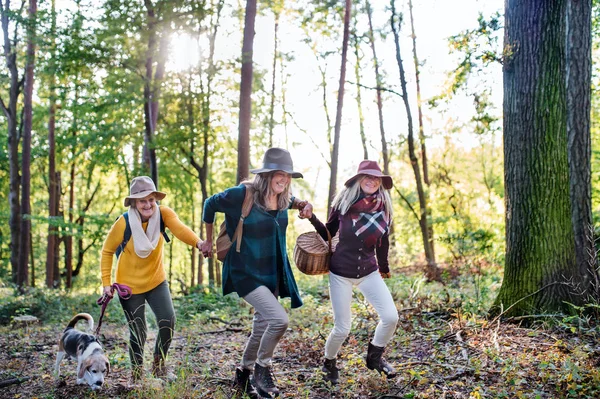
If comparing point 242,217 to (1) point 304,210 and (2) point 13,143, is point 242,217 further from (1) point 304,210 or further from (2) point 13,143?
(2) point 13,143

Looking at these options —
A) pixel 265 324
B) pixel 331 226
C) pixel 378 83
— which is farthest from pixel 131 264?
pixel 378 83

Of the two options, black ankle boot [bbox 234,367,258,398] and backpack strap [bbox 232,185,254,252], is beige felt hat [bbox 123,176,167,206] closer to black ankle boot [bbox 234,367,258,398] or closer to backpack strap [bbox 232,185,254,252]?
backpack strap [bbox 232,185,254,252]

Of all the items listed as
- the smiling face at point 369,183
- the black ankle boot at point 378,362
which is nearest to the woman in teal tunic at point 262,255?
the smiling face at point 369,183

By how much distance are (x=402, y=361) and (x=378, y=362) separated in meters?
0.70

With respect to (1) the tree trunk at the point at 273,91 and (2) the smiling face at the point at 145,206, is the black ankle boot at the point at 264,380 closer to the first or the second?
(2) the smiling face at the point at 145,206

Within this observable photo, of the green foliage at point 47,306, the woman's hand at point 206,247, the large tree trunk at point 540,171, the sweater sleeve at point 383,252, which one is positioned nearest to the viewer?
the woman's hand at point 206,247

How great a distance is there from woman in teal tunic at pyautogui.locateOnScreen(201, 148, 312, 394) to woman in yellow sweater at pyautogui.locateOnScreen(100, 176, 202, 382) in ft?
2.18

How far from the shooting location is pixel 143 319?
5.39m

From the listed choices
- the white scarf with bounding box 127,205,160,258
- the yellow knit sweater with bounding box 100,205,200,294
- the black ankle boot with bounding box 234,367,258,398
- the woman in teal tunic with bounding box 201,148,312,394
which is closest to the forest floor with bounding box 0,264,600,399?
the black ankle boot with bounding box 234,367,258,398

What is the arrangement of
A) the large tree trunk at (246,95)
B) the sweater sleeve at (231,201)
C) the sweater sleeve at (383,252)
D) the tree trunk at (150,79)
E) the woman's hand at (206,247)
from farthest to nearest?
the tree trunk at (150,79) → the large tree trunk at (246,95) → the sweater sleeve at (383,252) → the woman's hand at (206,247) → the sweater sleeve at (231,201)

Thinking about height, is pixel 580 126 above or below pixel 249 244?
above

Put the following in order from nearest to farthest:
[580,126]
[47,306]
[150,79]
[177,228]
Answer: [177,228] → [580,126] → [47,306] → [150,79]

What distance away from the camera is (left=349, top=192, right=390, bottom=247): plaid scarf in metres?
5.13

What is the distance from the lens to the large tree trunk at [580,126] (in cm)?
635
